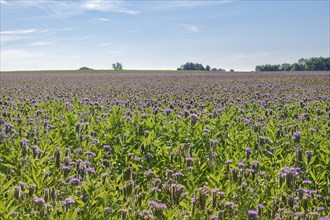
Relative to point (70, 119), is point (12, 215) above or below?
below

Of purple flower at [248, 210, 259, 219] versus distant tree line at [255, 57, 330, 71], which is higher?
distant tree line at [255, 57, 330, 71]

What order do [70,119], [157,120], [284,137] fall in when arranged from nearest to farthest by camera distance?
[284,137] → [70,119] → [157,120]

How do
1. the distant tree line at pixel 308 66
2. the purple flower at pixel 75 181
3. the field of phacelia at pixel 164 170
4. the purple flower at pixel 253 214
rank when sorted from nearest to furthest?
the purple flower at pixel 253 214 < the field of phacelia at pixel 164 170 < the purple flower at pixel 75 181 < the distant tree line at pixel 308 66

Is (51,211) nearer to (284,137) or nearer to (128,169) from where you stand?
(128,169)

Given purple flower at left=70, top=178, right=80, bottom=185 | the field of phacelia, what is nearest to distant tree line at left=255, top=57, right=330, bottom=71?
the field of phacelia

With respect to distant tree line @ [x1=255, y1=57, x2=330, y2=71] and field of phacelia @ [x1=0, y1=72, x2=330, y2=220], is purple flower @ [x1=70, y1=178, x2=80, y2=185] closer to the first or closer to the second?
field of phacelia @ [x1=0, y1=72, x2=330, y2=220]

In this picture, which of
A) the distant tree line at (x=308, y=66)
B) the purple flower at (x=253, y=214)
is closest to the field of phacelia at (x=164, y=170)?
the purple flower at (x=253, y=214)

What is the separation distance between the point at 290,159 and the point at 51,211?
123 inches

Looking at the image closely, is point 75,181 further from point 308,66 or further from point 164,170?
point 308,66

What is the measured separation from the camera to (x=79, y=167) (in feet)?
16.0

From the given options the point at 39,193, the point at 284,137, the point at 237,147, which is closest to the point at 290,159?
the point at 237,147

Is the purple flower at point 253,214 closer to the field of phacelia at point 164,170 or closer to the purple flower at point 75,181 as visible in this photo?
the field of phacelia at point 164,170

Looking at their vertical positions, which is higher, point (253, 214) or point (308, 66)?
point (308, 66)

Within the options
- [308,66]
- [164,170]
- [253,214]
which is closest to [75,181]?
[164,170]
